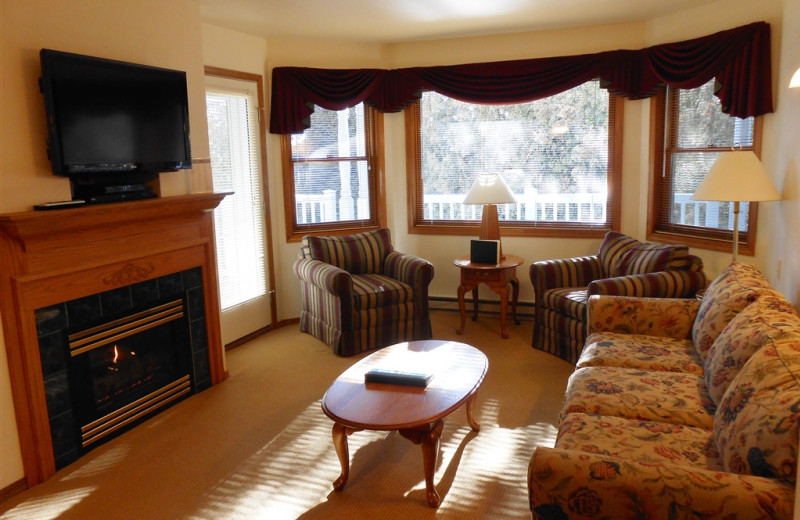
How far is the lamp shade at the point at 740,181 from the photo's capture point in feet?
11.2

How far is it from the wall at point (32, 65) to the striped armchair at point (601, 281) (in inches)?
122

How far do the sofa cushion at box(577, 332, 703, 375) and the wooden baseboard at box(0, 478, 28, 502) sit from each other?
2.69 meters

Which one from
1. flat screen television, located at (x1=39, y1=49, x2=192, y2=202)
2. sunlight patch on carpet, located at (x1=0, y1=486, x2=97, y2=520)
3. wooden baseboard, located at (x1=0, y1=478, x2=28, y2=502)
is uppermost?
flat screen television, located at (x1=39, y1=49, x2=192, y2=202)

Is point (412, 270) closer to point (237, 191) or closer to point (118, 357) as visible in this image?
point (237, 191)

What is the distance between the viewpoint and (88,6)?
10.2 ft

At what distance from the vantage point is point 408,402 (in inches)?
107

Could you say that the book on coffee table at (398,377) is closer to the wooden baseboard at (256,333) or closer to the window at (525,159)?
the wooden baseboard at (256,333)

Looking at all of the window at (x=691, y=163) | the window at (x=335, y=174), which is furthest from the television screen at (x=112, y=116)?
the window at (x=691, y=163)

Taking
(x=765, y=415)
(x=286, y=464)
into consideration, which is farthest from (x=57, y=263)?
(x=765, y=415)

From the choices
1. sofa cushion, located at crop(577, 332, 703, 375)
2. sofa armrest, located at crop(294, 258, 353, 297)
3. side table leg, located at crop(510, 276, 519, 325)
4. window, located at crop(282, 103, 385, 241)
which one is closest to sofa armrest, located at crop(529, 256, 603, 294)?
side table leg, located at crop(510, 276, 519, 325)

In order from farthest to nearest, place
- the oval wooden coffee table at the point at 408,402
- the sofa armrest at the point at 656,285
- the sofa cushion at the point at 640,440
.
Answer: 1. the sofa armrest at the point at 656,285
2. the oval wooden coffee table at the point at 408,402
3. the sofa cushion at the point at 640,440

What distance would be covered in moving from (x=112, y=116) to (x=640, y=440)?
2893mm

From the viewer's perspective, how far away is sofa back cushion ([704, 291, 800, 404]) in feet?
7.32

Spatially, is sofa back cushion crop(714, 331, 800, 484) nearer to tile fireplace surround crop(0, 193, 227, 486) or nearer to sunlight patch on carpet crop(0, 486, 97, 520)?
sunlight patch on carpet crop(0, 486, 97, 520)
